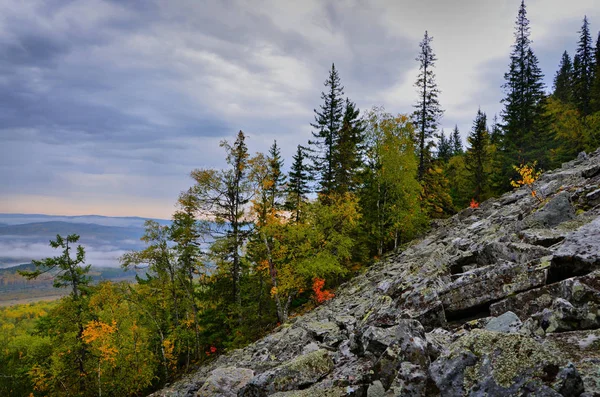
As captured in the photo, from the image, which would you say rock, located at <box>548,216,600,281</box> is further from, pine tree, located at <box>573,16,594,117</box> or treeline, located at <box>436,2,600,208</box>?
pine tree, located at <box>573,16,594,117</box>

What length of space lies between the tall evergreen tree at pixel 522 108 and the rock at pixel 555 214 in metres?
34.5

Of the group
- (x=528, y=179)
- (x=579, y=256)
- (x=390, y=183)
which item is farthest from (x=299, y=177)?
(x=579, y=256)

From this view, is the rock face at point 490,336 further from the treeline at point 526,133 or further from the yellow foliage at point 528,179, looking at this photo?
the treeline at point 526,133

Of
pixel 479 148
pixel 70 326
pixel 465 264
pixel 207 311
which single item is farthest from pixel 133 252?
pixel 479 148

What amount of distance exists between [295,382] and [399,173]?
85.0ft

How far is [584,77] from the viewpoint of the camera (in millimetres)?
49469

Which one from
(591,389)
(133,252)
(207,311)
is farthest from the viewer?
(207,311)

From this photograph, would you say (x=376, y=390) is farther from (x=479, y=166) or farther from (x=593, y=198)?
(x=479, y=166)

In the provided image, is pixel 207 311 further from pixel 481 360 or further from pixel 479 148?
pixel 479 148

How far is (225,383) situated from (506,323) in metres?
8.14

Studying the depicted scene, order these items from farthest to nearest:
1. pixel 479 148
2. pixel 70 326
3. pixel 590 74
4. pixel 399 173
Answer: pixel 590 74, pixel 479 148, pixel 399 173, pixel 70 326

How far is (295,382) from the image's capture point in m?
6.89

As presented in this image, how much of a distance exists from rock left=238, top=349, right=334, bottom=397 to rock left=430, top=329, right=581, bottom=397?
11.9 feet

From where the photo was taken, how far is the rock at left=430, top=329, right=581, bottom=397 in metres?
3.28
